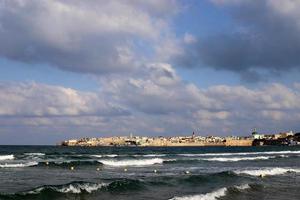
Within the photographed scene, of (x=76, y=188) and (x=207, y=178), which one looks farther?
(x=207, y=178)

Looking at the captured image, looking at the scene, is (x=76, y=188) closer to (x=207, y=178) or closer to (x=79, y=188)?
(x=79, y=188)

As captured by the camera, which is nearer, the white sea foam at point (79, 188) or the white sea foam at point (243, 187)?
the white sea foam at point (79, 188)

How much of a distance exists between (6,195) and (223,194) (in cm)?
1159

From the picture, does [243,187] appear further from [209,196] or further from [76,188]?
[76,188]

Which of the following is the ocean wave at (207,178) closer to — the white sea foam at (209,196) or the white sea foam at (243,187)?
the white sea foam at (243,187)

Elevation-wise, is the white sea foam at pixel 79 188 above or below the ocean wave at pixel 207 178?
below

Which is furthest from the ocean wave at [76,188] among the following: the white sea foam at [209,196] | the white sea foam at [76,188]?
the white sea foam at [209,196]

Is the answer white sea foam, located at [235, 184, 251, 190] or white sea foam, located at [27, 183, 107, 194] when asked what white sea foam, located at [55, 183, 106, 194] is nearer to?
white sea foam, located at [27, 183, 107, 194]

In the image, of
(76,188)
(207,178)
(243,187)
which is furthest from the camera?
(207,178)

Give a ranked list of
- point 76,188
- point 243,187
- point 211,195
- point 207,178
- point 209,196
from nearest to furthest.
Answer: point 209,196 < point 211,195 < point 76,188 < point 243,187 < point 207,178

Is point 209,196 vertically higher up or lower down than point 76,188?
lower down

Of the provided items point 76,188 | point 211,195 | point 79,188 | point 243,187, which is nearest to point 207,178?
point 243,187

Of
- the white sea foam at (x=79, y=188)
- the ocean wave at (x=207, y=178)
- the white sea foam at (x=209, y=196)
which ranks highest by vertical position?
the ocean wave at (x=207, y=178)

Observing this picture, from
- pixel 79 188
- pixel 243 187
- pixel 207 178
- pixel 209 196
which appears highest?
pixel 207 178
